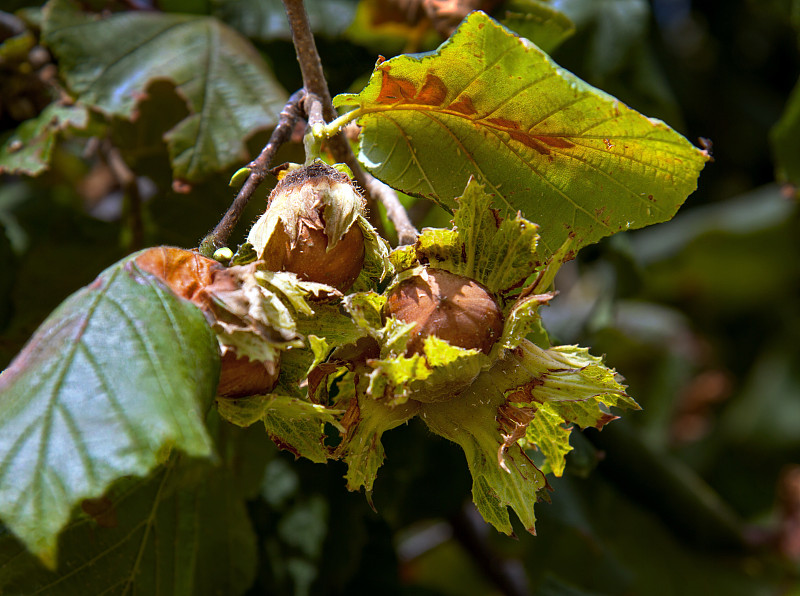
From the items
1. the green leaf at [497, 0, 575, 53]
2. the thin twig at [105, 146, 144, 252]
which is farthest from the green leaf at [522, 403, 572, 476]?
the thin twig at [105, 146, 144, 252]

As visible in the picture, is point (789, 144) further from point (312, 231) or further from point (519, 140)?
point (312, 231)

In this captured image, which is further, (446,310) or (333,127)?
(333,127)

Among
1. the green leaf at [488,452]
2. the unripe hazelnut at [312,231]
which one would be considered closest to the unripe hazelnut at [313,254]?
the unripe hazelnut at [312,231]

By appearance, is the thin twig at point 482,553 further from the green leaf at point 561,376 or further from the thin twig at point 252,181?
the thin twig at point 252,181

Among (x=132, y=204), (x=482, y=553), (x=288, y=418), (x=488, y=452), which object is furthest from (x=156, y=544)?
(x=482, y=553)

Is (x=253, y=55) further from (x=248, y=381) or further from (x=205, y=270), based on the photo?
(x=248, y=381)

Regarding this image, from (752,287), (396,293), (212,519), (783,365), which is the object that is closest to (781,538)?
(783,365)
